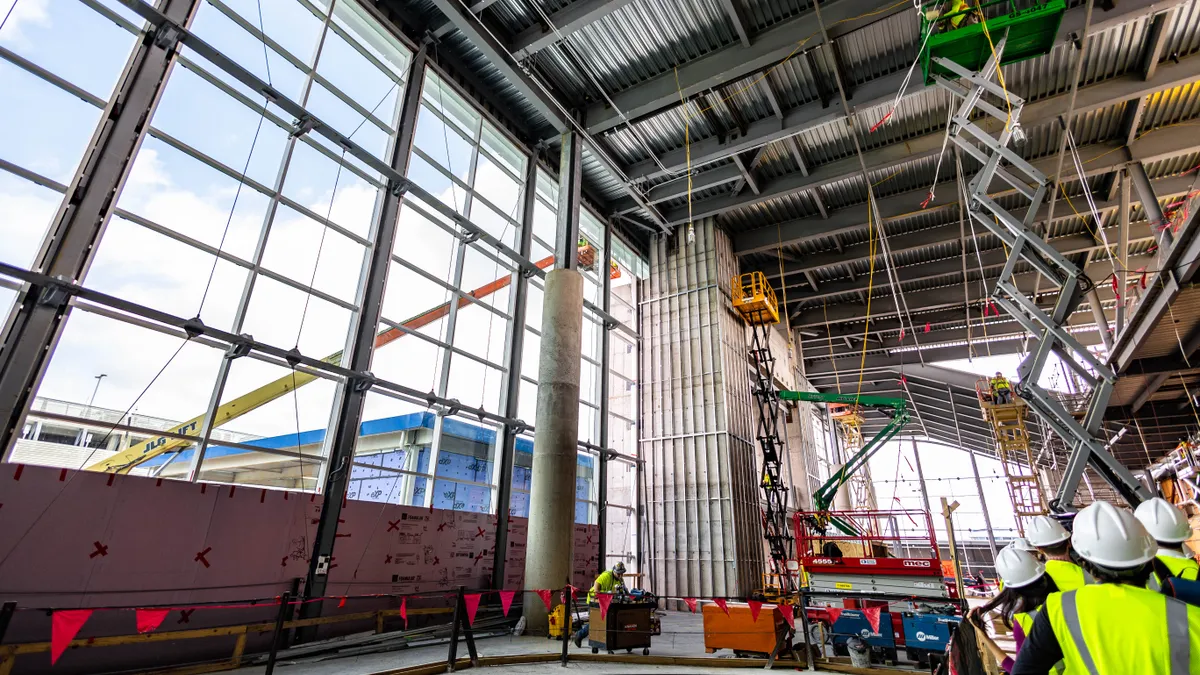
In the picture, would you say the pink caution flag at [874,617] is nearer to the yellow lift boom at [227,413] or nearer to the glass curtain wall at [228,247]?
the glass curtain wall at [228,247]

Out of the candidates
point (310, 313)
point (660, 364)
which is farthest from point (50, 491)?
point (660, 364)

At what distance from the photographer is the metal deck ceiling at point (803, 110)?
1345cm

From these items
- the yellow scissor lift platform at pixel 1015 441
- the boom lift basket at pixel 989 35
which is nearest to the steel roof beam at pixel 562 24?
the boom lift basket at pixel 989 35

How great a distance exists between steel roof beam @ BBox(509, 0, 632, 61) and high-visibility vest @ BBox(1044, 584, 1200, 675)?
13597 mm

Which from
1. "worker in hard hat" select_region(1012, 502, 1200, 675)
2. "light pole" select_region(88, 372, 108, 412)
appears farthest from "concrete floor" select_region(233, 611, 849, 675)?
"worker in hard hat" select_region(1012, 502, 1200, 675)

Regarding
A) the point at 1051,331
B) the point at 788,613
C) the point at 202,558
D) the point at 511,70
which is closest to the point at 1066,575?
the point at 788,613

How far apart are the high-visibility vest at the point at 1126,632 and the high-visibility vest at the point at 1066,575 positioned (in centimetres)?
201

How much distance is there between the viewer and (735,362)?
21.2 metres

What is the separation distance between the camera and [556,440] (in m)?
12.7

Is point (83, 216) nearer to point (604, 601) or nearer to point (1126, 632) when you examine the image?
point (604, 601)

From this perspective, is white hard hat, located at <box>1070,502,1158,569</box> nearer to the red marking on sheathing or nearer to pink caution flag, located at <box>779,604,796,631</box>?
pink caution flag, located at <box>779,604,796,631</box>

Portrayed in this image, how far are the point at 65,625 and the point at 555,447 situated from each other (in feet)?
28.0

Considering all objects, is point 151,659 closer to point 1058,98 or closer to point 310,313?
point 310,313

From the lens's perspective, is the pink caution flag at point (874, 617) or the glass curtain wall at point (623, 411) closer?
the pink caution flag at point (874, 617)
